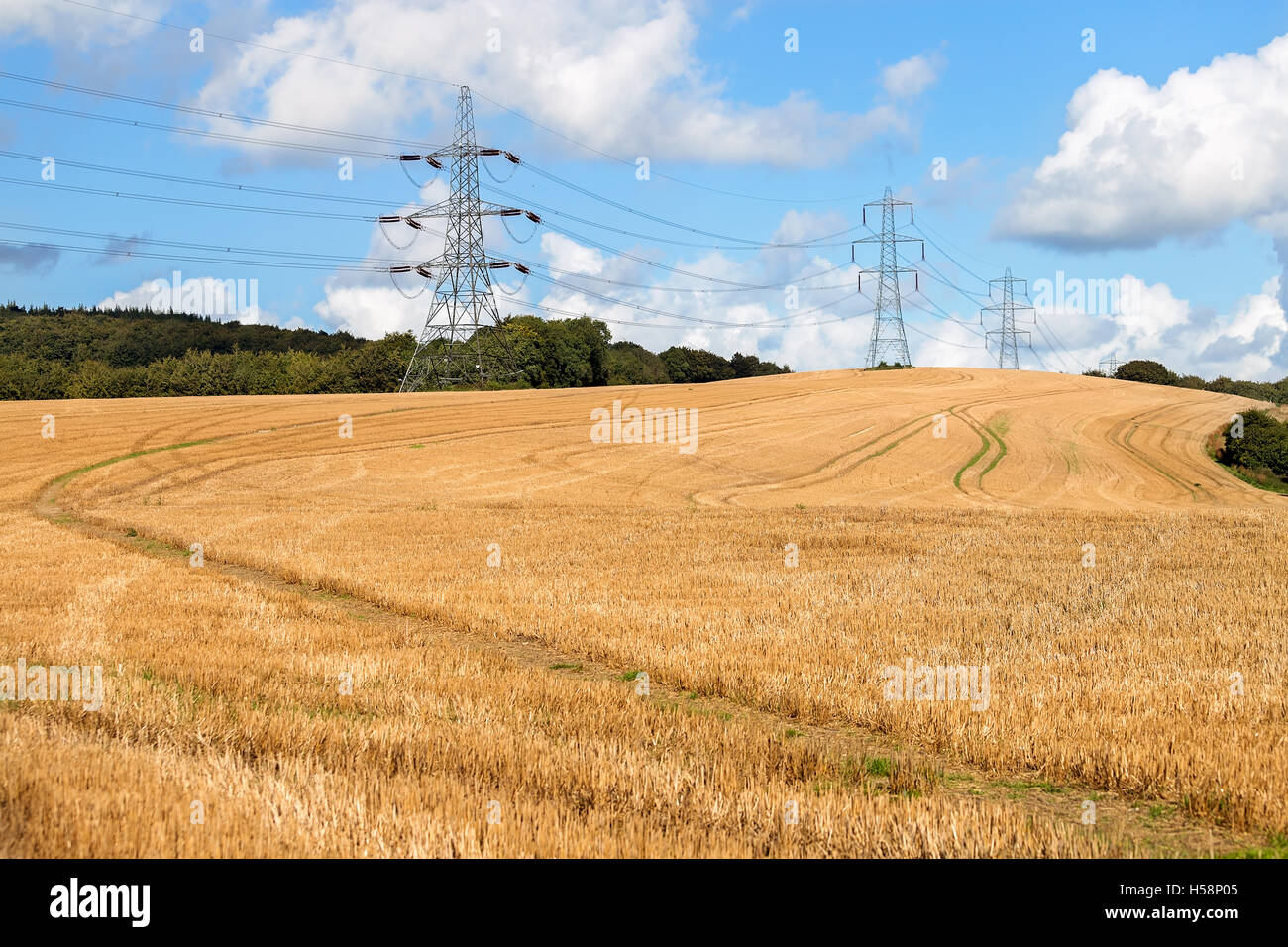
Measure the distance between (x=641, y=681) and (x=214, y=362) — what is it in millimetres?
141528

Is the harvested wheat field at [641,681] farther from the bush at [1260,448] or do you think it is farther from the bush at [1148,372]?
the bush at [1148,372]

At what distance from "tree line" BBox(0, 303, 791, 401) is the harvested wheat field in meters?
92.8

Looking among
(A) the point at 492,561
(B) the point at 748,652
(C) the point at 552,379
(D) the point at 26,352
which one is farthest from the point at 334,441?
(D) the point at 26,352

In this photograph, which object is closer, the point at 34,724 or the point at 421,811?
the point at 421,811

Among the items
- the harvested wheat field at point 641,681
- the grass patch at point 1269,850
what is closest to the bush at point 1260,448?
the harvested wheat field at point 641,681

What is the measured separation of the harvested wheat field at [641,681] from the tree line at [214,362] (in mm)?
92789

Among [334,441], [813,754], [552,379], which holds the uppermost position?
[552,379]

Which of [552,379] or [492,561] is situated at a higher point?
[552,379]

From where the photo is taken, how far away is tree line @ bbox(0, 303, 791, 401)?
126 m

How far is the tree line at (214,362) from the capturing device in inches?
4941

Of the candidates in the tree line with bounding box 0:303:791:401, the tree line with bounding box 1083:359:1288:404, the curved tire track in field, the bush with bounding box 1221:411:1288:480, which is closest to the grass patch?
the curved tire track in field

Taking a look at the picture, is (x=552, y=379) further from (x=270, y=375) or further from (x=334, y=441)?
(x=334, y=441)
